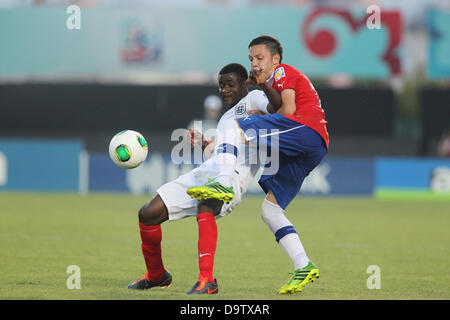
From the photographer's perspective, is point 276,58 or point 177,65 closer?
point 276,58

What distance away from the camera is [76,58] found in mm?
23688

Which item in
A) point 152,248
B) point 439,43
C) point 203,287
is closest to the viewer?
point 203,287

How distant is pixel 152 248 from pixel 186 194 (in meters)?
0.57

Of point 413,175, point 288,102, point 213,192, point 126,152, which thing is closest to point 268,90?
point 288,102

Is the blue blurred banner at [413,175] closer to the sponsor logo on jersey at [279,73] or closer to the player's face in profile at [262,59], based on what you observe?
the player's face in profile at [262,59]

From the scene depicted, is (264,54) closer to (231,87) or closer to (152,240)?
(231,87)

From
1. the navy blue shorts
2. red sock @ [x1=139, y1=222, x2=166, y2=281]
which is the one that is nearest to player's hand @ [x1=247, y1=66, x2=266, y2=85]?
the navy blue shorts

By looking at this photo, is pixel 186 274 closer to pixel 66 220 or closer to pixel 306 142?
pixel 306 142

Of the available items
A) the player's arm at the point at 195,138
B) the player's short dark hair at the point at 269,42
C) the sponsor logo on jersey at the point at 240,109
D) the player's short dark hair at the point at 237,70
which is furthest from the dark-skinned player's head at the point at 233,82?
the player's arm at the point at 195,138

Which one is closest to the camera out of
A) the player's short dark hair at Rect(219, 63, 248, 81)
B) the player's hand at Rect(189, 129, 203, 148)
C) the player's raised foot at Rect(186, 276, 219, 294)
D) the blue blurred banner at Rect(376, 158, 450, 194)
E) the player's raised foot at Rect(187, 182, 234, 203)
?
the player's raised foot at Rect(187, 182, 234, 203)

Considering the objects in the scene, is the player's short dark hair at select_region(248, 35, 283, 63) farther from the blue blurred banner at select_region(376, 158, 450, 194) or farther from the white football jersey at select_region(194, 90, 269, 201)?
the blue blurred banner at select_region(376, 158, 450, 194)

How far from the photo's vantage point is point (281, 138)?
257 inches

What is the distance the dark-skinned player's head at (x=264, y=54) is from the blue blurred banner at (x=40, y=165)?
43.5ft

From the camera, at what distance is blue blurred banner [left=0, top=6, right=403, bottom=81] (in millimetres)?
23422
